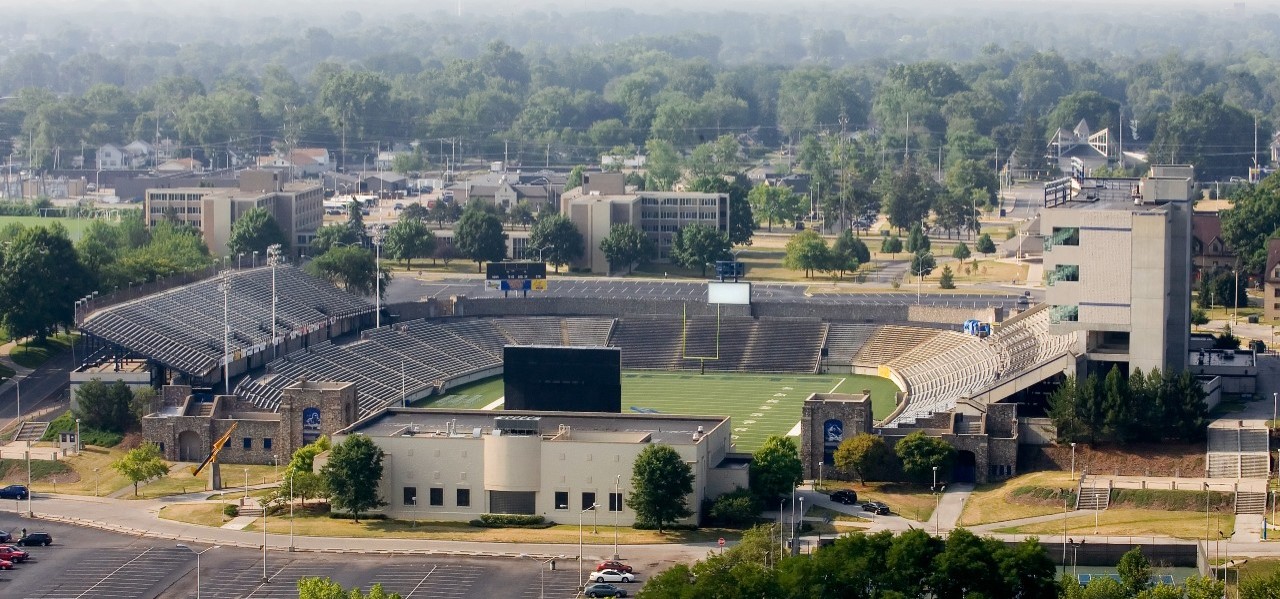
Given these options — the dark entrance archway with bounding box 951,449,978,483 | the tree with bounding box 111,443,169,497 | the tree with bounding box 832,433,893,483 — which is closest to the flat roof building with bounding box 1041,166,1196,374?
the dark entrance archway with bounding box 951,449,978,483

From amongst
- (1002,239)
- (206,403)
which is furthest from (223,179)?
Result: (206,403)

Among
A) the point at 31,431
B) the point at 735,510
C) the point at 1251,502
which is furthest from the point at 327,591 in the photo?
the point at 31,431

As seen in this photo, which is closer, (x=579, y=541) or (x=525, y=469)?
(x=579, y=541)

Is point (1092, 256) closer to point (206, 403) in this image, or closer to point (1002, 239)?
point (206, 403)

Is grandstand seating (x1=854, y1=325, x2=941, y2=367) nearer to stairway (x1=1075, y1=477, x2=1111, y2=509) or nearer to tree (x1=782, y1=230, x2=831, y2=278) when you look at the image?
tree (x1=782, y1=230, x2=831, y2=278)

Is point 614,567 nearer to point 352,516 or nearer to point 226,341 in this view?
point 352,516

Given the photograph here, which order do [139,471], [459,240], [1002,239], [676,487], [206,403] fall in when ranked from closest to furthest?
[676,487] < [139,471] < [206,403] < [459,240] < [1002,239]

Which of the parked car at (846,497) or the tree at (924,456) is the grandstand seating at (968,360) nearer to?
the tree at (924,456)
